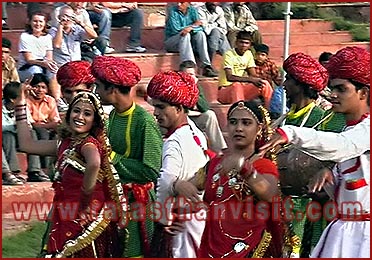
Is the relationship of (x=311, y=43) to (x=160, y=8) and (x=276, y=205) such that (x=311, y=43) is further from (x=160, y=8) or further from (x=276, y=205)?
(x=276, y=205)

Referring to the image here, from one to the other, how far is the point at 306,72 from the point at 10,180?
3613 millimetres

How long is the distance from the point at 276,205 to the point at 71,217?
127 centimetres

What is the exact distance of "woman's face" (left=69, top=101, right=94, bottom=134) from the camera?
6.38m

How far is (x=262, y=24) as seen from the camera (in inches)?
605

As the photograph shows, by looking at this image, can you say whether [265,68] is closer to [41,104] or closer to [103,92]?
[41,104]

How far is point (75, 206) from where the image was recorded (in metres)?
6.37

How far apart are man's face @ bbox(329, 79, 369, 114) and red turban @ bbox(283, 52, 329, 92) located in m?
1.15

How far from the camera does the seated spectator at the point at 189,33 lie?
41.6 ft

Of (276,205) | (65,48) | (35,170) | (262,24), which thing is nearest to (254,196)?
(276,205)

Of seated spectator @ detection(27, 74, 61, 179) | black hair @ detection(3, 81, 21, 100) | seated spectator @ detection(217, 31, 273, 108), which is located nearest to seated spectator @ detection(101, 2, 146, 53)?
seated spectator @ detection(217, 31, 273, 108)

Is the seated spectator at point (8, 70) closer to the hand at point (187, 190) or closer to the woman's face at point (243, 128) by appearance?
the hand at point (187, 190)

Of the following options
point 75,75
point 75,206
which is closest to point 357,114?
point 75,206

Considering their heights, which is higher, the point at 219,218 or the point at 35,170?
the point at 219,218

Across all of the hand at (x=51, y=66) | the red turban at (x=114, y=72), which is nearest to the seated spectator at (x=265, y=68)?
the hand at (x=51, y=66)
